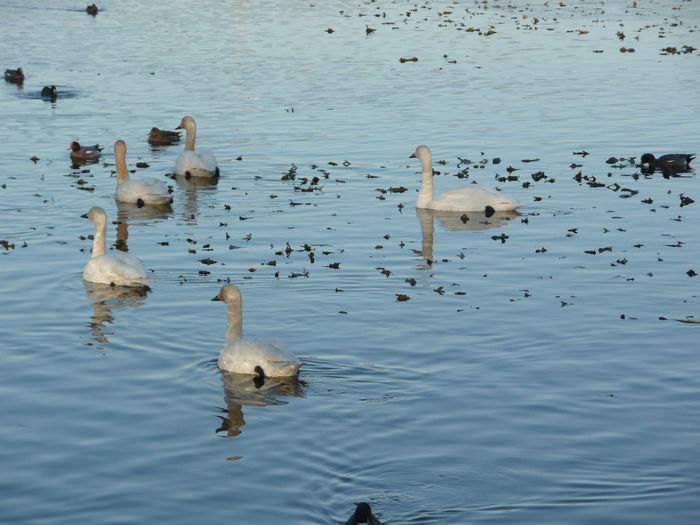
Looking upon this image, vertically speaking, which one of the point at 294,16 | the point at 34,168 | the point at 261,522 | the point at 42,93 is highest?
the point at 294,16

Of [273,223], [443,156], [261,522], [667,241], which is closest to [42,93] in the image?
[443,156]

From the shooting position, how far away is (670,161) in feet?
85.1

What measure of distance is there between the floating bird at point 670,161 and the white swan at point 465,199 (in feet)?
18.0

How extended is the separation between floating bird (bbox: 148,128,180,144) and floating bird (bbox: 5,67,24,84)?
13342mm

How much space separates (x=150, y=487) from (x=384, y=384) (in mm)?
3733

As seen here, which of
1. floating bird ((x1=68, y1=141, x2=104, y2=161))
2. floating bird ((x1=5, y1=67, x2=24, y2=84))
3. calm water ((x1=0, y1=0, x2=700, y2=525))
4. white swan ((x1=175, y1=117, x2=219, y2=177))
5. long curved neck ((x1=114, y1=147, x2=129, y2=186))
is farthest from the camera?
floating bird ((x1=5, y1=67, x2=24, y2=84))

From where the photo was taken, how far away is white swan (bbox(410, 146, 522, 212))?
73.7 feet

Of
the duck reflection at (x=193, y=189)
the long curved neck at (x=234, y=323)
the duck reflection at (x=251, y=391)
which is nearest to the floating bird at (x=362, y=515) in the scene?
the duck reflection at (x=251, y=391)

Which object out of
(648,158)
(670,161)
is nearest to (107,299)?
(648,158)

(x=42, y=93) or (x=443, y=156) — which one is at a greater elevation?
(x=42, y=93)

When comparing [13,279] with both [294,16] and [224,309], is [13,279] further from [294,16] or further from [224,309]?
[294,16]

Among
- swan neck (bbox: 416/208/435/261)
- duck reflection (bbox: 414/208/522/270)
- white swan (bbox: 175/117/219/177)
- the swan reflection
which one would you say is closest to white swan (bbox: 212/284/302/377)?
swan neck (bbox: 416/208/435/261)

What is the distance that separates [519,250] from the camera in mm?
19672

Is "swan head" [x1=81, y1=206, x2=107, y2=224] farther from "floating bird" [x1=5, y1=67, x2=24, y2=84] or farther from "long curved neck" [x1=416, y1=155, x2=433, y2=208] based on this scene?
"floating bird" [x1=5, y1=67, x2=24, y2=84]
